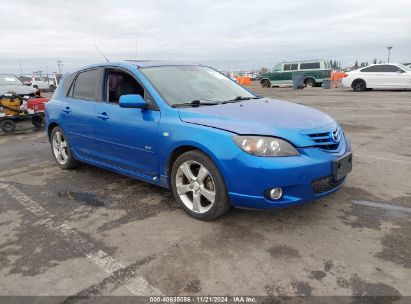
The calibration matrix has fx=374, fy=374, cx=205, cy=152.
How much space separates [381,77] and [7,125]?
17459 mm

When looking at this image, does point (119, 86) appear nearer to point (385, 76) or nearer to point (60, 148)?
point (60, 148)

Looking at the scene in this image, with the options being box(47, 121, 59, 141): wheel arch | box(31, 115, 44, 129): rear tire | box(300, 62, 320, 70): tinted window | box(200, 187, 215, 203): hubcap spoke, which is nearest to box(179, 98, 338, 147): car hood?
box(200, 187, 215, 203): hubcap spoke

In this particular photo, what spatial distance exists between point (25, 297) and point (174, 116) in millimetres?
2062

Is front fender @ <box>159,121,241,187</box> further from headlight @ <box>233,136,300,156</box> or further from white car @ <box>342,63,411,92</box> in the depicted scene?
white car @ <box>342,63,411,92</box>

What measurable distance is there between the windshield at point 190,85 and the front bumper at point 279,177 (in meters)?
1.21

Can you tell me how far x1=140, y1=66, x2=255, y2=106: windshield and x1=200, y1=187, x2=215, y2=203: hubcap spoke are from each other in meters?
1.00

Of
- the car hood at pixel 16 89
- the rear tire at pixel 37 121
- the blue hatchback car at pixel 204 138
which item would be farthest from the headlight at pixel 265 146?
the car hood at pixel 16 89

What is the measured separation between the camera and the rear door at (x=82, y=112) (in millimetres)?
4965

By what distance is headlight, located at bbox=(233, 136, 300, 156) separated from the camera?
10.8 ft

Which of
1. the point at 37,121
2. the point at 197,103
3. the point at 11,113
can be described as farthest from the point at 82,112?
the point at 37,121

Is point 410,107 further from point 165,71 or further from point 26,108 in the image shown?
point 26,108

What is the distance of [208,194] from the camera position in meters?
3.65

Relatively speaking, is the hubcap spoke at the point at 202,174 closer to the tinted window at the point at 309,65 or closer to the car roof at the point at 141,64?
the car roof at the point at 141,64

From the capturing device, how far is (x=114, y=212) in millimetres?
4082
